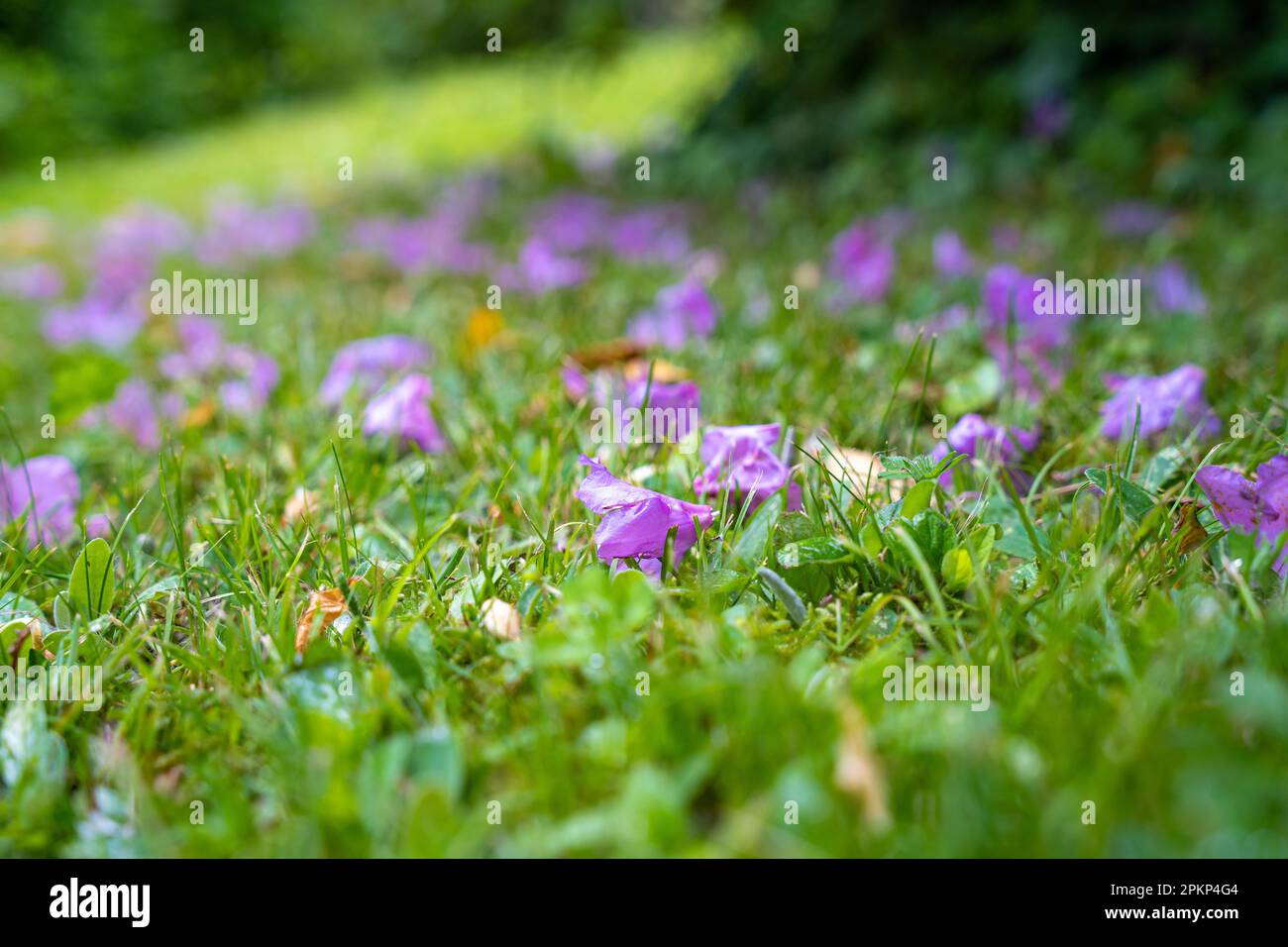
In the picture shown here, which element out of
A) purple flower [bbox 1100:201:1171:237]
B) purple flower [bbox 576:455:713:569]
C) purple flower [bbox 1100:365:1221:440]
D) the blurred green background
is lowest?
purple flower [bbox 576:455:713:569]

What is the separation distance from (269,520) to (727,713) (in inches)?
31.9

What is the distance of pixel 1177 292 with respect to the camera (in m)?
2.35

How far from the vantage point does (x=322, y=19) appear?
1648 cm

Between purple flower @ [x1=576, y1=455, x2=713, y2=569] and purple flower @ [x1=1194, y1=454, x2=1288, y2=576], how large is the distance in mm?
566

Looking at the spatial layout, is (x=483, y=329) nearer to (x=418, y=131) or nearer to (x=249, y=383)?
(x=249, y=383)

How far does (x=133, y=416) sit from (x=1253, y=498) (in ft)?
6.13

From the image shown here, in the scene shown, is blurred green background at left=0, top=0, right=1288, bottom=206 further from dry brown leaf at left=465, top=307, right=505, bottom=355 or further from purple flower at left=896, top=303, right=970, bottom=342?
dry brown leaf at left=465, top=307, right=505, bottom=355

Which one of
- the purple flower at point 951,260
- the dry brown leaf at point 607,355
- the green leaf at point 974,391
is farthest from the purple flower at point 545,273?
the green leaf at point 974,391

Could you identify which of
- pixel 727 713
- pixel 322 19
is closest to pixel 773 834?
pixel 727 713

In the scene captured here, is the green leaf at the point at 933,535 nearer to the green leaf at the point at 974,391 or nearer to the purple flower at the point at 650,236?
the green leaf at the point at 974,391

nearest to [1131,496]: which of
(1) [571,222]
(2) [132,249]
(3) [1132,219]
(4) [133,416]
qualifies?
(4) [133,416]

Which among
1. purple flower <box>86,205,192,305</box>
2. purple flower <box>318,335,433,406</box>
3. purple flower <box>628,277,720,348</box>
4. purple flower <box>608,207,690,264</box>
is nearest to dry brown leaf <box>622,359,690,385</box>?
purple flower <box>628,277,720,348</box>

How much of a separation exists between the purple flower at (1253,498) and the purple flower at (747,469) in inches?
18.4

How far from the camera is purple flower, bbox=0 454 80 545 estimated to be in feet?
4.92
